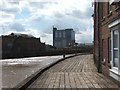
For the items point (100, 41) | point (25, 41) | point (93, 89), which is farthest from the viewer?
point (25, 41)

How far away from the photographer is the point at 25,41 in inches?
2598

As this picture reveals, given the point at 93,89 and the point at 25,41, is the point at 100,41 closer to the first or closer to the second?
the point at 93,89

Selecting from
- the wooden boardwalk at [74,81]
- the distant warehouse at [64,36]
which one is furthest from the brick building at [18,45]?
the wooden boardwalk at [74,81]

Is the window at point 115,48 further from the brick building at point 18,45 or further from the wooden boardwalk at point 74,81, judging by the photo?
the brick building at point 18,45

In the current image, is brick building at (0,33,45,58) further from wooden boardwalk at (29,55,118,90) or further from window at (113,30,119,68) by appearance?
window at (113,30,119,68)

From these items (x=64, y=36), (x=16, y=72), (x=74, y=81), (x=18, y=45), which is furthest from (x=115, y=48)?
(x=64, y=36)

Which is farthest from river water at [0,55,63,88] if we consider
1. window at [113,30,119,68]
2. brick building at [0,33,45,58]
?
brick building at [0,33,45,58]

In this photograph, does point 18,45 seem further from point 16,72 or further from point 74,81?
point 74,81

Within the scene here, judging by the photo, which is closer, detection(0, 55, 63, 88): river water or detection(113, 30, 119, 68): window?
detection(113, 30, 119, 68): window

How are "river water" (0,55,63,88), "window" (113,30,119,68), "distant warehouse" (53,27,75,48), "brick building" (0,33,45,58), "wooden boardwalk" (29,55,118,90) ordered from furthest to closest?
"distant warehouse" (53,27,75,48) < "brick building" (0,33,45,58) < "river water" (0,55,63,88) < "window" (113,30,119,68) < "wooden boardwalk" (29,55,118,90)

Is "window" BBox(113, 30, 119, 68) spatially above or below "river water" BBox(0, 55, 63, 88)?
above

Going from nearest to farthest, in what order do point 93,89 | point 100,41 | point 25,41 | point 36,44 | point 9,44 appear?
1. point 93,89
2. point 100,41
3. point 9,44
4. point 25,41
5. point 36,44

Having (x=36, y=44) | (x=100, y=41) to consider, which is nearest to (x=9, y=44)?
(x=36, y=44)

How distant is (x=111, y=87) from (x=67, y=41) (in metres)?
107
